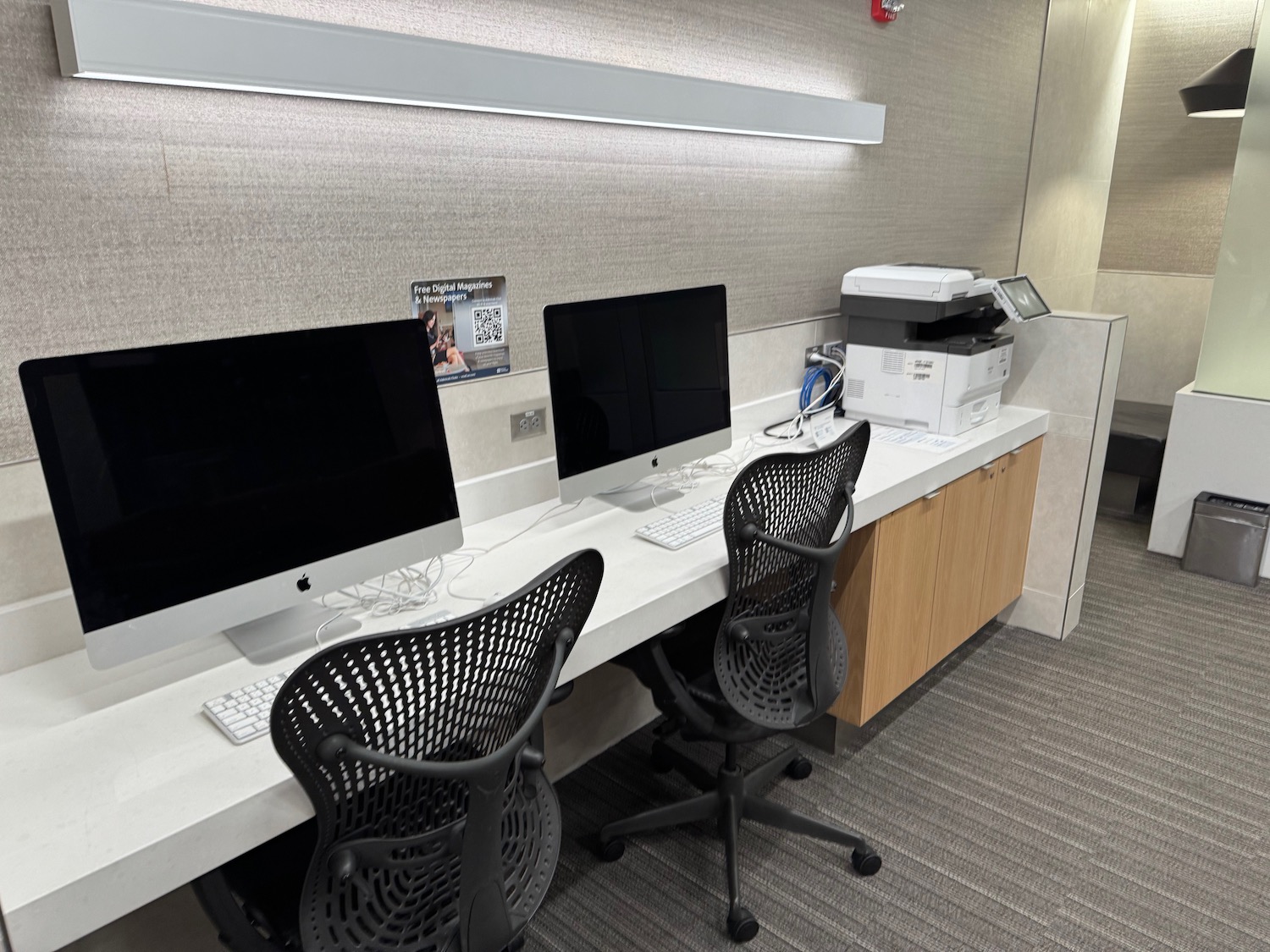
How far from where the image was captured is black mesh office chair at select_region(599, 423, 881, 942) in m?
1.73

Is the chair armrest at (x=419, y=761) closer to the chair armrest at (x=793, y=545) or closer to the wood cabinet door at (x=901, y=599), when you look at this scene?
the chair armrest at (x=793, y=545)

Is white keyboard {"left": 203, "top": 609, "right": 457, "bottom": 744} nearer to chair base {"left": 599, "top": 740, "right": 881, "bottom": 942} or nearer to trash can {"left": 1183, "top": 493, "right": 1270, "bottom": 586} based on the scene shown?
chair base {"left": 599, "top": 740, "right": 881, "bottom": 942}

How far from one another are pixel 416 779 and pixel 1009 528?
235cm

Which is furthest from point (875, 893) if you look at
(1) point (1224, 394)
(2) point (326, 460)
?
(1) point (1224, 394)

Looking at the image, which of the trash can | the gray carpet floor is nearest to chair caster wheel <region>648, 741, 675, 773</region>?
the gray carpet floor

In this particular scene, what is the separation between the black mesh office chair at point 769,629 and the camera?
1726mm

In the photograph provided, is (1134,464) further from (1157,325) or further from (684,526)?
(684,526)

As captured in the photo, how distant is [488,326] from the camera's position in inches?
81.1

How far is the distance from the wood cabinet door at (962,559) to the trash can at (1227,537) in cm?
142

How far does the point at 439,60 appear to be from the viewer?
1.73 metres

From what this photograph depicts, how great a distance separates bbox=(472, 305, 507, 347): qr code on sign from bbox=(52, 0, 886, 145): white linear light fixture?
428 millimetres

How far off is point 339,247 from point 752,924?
164 cm

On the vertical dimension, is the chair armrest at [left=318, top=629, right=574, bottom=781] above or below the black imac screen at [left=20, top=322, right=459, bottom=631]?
below

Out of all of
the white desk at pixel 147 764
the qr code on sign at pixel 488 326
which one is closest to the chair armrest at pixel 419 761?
the white desk at pixel 147 764
